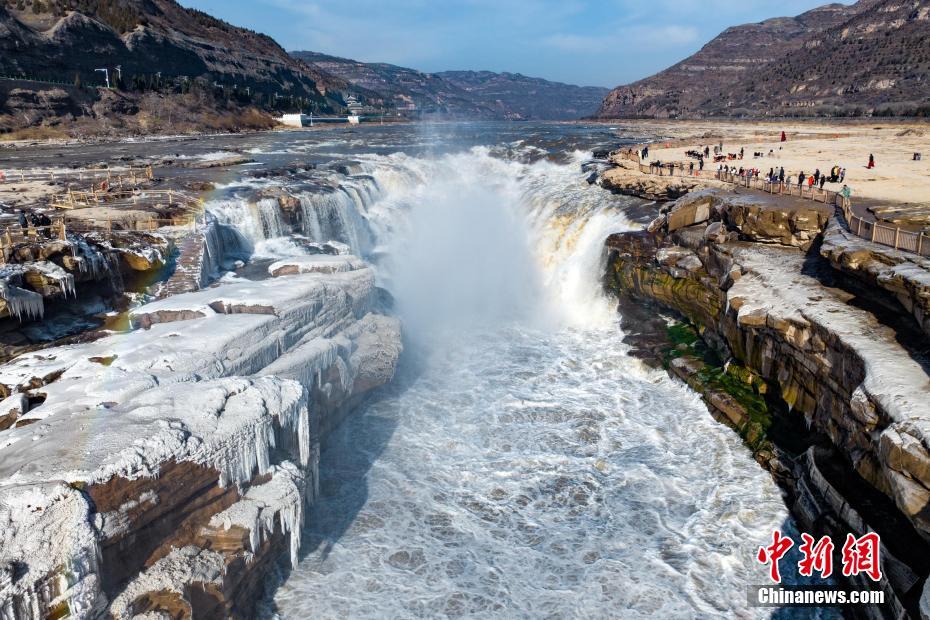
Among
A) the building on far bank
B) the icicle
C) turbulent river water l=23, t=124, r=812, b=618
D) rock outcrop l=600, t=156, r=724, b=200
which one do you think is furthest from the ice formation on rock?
the building on far bank

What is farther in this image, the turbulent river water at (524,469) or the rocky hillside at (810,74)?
the rocky hillside at (810,74)

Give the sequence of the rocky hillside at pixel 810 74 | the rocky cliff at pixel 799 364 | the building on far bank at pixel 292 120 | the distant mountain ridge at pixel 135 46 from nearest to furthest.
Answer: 1. the rocky cliff at pixel 799 364
2. the distant mountain ridge at pixel 135 46
3. the rocky hillside at pixel 810 74
4. the building on far bank at pixel 292 120

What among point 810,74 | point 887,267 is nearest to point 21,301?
point 887,267

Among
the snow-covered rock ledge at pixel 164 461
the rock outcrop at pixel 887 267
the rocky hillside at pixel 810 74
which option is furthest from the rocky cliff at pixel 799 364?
the rocky hillside at pixel 810 74

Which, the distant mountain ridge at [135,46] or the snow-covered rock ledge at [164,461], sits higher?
the distant mountain ridge at [135,46]

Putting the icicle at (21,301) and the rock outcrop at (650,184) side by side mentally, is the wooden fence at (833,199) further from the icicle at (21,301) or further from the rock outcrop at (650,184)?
the icicle at (21,301)

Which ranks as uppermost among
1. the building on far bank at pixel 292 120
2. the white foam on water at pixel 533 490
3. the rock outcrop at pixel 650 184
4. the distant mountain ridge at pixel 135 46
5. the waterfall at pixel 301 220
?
the distant mountain ridge at pixel 135 46

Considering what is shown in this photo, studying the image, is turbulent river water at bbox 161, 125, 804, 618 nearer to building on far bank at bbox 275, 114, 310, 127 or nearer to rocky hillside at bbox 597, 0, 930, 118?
rocky hillside at bbox 597, 0, 930, 118

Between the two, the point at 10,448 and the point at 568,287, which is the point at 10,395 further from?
the point at 568,287

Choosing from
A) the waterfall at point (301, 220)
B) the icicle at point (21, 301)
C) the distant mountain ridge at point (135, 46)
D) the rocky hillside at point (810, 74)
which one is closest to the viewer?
Answer: the icicle at point (21, 301)
